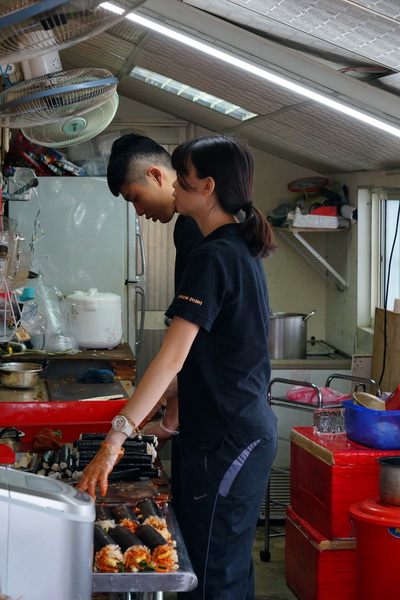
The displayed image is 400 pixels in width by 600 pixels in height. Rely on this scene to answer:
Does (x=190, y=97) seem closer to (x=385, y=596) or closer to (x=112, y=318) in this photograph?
(x=112, y=318)

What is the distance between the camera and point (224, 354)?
235 centimetres

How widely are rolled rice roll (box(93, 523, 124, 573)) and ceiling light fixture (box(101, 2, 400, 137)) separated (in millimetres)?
2279

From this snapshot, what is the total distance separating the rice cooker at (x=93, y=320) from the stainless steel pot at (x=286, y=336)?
112 cm

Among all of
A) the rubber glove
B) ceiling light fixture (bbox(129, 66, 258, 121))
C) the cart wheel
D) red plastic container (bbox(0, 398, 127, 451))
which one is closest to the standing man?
red plastic container (bbox(0, 398, 127, 451))

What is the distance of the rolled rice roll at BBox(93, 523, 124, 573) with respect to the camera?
1.98 meters

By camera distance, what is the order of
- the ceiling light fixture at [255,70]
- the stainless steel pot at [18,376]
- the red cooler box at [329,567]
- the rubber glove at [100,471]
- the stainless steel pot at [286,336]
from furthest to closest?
the stainless steel pot at [286,336], the stainless steel pot at [18,376], the red cooler box at [329,567], the ceiling light fixture at [255,70], the rubber glove at [100,471]

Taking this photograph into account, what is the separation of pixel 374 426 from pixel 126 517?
177 cm

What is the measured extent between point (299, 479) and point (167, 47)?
2.40 m

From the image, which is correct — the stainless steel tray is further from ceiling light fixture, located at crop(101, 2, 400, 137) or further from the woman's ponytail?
ceiling light fixture, located at crop(101, 2, 400, 137)

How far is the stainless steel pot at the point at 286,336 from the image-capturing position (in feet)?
19.3

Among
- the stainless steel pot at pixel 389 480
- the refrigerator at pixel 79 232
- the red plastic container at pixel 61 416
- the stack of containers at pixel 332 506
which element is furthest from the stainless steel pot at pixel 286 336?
the red plastic container at pixel 61 416

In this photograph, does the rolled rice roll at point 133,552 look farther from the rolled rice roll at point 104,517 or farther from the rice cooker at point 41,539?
the rice cooker at point 41,539

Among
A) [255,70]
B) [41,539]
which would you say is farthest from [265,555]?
[41,539]

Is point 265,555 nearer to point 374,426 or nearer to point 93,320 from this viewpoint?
point 374,426
